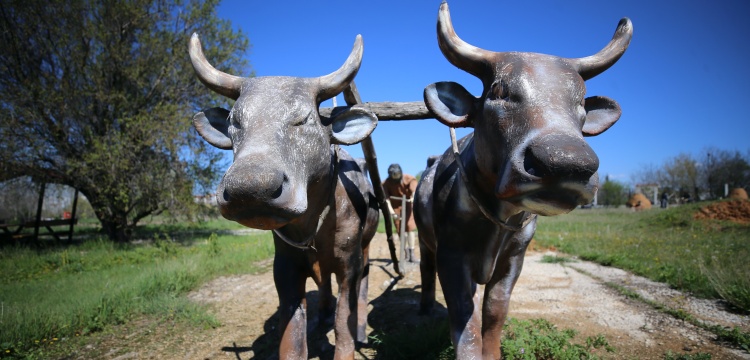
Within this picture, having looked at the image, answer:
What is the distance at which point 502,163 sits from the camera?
6.07 feet

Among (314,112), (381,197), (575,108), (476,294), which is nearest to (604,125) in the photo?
(575,108)

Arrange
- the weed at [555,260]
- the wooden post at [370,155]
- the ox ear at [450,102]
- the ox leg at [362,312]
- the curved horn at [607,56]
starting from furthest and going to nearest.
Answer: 1. the weed at [555,260]
2. the ox leg at [362,312]
3. the wooden post at [370,155]
4. the ox ear at [450,102]
5. the curved horn at [607,56]

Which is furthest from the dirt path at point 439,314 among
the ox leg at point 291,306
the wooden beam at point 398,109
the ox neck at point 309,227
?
the wooden beam at point 398,109

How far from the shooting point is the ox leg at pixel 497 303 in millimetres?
2688

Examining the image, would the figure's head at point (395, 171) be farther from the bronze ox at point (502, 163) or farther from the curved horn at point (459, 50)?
the curved horn at point (459, 50)

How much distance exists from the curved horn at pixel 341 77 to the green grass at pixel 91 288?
3343 millimetres

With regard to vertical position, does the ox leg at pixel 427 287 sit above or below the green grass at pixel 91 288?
above

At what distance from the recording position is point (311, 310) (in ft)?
16.1

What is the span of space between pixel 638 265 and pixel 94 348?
8.06 m

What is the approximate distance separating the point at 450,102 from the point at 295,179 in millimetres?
1070

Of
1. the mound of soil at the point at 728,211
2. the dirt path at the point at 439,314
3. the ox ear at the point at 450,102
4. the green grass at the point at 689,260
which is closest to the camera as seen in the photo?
the ox ear at the point at 450,102

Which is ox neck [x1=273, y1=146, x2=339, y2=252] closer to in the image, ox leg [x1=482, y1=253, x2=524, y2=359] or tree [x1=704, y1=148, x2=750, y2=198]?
ox leg [x1=482, y1=253, x2=524, y2=359]

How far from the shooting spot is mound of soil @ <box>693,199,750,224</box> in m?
14.4

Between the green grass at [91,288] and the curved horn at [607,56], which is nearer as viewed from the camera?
the curved horn at [607,56]
